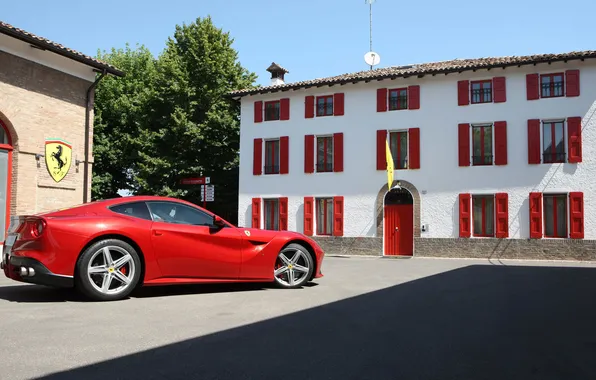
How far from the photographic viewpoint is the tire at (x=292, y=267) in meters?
7.55

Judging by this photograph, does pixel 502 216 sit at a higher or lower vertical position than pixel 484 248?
higher

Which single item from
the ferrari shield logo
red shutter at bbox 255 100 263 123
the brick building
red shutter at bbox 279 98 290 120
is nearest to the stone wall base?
red shutter at bbox 279 98 290 120

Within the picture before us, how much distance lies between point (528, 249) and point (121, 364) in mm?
19861

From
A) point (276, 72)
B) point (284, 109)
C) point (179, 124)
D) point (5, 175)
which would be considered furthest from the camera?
point (276, 72)

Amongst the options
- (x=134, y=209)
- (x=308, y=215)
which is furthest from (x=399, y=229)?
(x=134, y=209)

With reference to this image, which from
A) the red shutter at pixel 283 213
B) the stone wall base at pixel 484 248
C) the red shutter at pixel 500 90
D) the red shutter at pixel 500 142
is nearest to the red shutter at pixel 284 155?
the red shutter at pixel 283 213

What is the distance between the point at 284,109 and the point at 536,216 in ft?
39.7

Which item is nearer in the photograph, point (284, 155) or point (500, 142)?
point (500, 142)

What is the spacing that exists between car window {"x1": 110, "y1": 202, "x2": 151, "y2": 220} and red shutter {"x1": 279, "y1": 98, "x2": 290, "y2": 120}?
62.3 ft

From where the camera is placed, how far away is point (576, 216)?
19969 millimetres

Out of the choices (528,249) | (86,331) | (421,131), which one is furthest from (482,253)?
(86,331)

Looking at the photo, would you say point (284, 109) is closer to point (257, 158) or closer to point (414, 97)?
point (257, 158)

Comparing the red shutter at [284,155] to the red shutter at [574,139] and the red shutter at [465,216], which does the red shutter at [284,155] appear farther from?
the red shutter at [574,139]

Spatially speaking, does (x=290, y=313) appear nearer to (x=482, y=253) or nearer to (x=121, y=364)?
(x=121, y=364)
